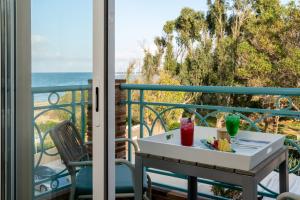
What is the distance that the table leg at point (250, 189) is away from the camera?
1483mm

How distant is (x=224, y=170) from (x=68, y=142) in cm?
85

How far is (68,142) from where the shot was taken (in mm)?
1763

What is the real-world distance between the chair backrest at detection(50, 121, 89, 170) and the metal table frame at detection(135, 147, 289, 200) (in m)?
0.39

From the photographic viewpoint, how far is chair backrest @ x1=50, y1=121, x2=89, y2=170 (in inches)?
64.7

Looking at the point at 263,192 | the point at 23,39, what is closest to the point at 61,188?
the point at 23,39

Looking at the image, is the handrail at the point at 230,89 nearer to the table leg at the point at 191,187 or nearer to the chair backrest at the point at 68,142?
A: the table leg at the point at 191,187

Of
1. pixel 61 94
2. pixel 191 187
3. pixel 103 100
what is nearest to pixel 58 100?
pixel 61 94

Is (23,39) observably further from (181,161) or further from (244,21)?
(244,21)

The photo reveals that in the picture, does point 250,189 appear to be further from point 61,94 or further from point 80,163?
point 61,94

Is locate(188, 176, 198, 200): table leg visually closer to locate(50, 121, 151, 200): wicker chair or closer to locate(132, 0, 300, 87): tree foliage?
locate(50, 121, 151, 200): wicker chair

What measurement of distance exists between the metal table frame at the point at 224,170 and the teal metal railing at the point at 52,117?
0.43 metres

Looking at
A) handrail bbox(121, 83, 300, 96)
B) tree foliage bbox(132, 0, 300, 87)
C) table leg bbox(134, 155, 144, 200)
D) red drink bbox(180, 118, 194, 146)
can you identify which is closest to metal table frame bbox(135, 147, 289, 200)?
table leg bbox(134, 155, 144, 200)

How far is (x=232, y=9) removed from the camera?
8961 millimetres

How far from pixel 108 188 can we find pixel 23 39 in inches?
36.6
